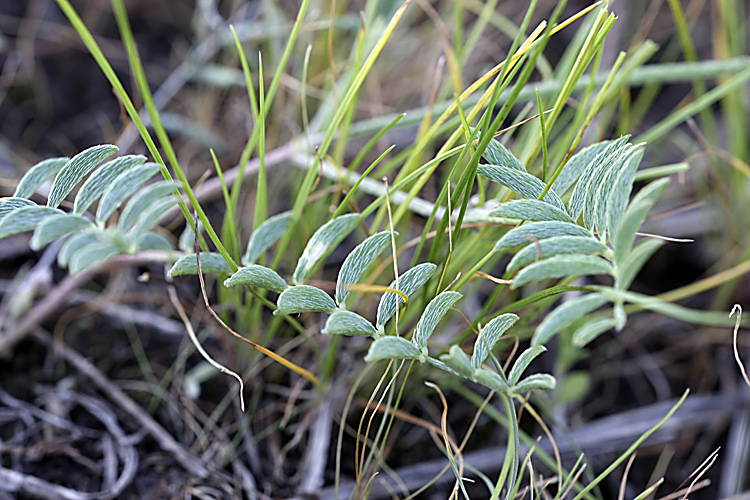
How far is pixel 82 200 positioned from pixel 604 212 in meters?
0.40

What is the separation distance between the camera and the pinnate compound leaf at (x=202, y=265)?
0.45m

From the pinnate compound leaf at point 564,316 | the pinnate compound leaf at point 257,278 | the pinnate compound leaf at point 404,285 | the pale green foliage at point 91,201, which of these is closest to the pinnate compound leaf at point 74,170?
the pale green foliage at point 91,201

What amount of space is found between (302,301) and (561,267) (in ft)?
0.62

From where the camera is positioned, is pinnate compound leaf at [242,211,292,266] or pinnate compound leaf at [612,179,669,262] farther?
pinnate compound leaf at [242,211,292,266]

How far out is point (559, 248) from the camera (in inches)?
15.4

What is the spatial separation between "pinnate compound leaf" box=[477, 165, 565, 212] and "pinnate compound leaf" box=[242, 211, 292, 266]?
0.69ft

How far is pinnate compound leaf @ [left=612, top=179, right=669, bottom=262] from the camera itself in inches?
Result: 14.5

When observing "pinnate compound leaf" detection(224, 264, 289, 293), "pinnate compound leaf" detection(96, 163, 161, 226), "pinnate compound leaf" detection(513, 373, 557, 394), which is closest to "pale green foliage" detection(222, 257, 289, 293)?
"pinnate compound leaf" detection(224, 264, 289, 293)

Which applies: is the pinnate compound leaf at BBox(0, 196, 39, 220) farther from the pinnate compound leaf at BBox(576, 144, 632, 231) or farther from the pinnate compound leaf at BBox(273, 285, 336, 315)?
the pinnate compound leaf at BBox(576, 144, 632, 231)

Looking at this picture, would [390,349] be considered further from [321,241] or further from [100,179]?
[100,179]

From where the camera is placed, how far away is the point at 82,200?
0.44 m

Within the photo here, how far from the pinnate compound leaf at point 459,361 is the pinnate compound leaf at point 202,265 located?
220 millimetres

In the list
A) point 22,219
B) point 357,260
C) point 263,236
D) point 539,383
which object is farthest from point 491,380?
point 22,219

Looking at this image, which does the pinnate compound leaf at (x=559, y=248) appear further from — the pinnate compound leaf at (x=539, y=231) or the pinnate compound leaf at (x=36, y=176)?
the pinnate compound leaf at (x=36, y=176)
